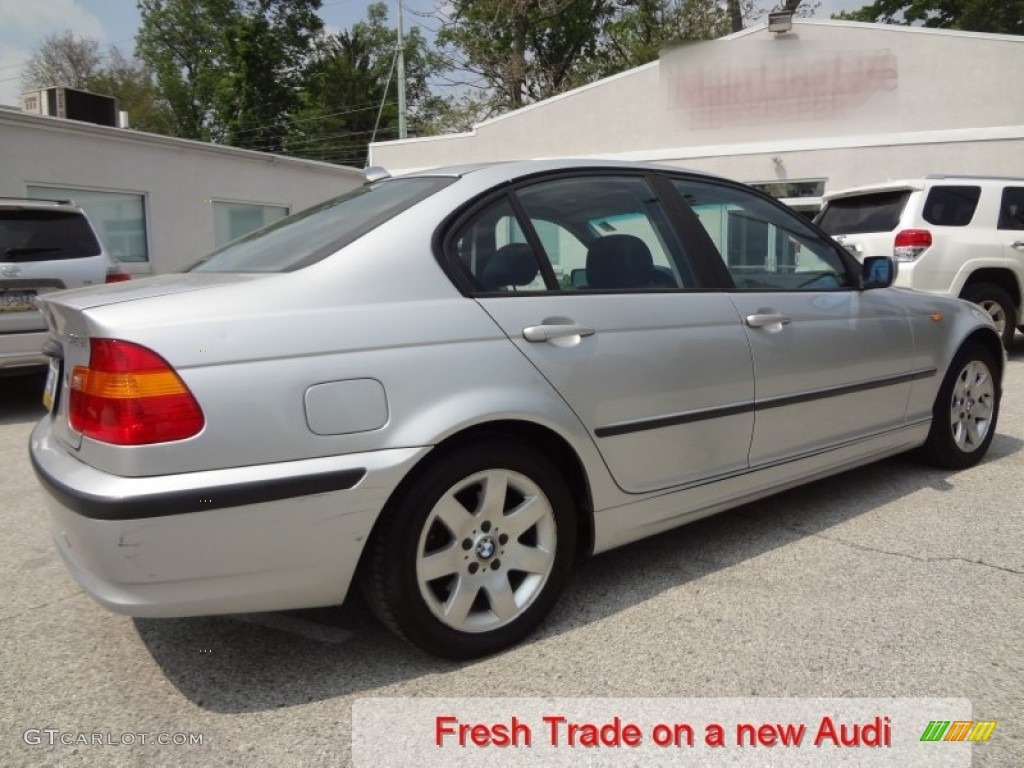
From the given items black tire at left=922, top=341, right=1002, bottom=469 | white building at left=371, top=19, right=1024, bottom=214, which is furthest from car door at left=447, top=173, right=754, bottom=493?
white building at left=371, top=19, right=1024, bottom=214

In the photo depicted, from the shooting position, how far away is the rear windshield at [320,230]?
2.50m


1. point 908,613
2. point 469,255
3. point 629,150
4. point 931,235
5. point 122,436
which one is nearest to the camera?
point 122,436

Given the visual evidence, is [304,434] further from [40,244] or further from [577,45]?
[577,45]

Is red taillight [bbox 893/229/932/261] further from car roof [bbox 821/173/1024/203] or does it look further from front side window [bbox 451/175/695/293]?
front side window [bbox 451/175/695/293]

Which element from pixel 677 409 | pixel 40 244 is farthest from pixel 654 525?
pixel 40 244

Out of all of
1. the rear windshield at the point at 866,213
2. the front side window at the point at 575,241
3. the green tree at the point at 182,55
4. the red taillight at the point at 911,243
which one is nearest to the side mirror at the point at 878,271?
the front side window at the point at 575,241

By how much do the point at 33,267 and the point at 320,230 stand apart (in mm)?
4607

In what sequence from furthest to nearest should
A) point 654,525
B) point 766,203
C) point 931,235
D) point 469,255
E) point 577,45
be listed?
point 577,45
point 931,235
point 766,203
point 654,525
point 469,255

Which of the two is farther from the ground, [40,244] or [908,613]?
[40,244]

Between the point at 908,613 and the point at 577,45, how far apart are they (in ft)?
120

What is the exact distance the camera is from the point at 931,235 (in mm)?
7867

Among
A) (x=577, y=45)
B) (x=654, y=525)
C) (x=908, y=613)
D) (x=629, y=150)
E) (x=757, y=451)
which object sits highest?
(x=577, y=45)

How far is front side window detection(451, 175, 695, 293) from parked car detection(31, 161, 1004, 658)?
10mm

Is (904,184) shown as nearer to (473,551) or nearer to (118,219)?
(473,551)
